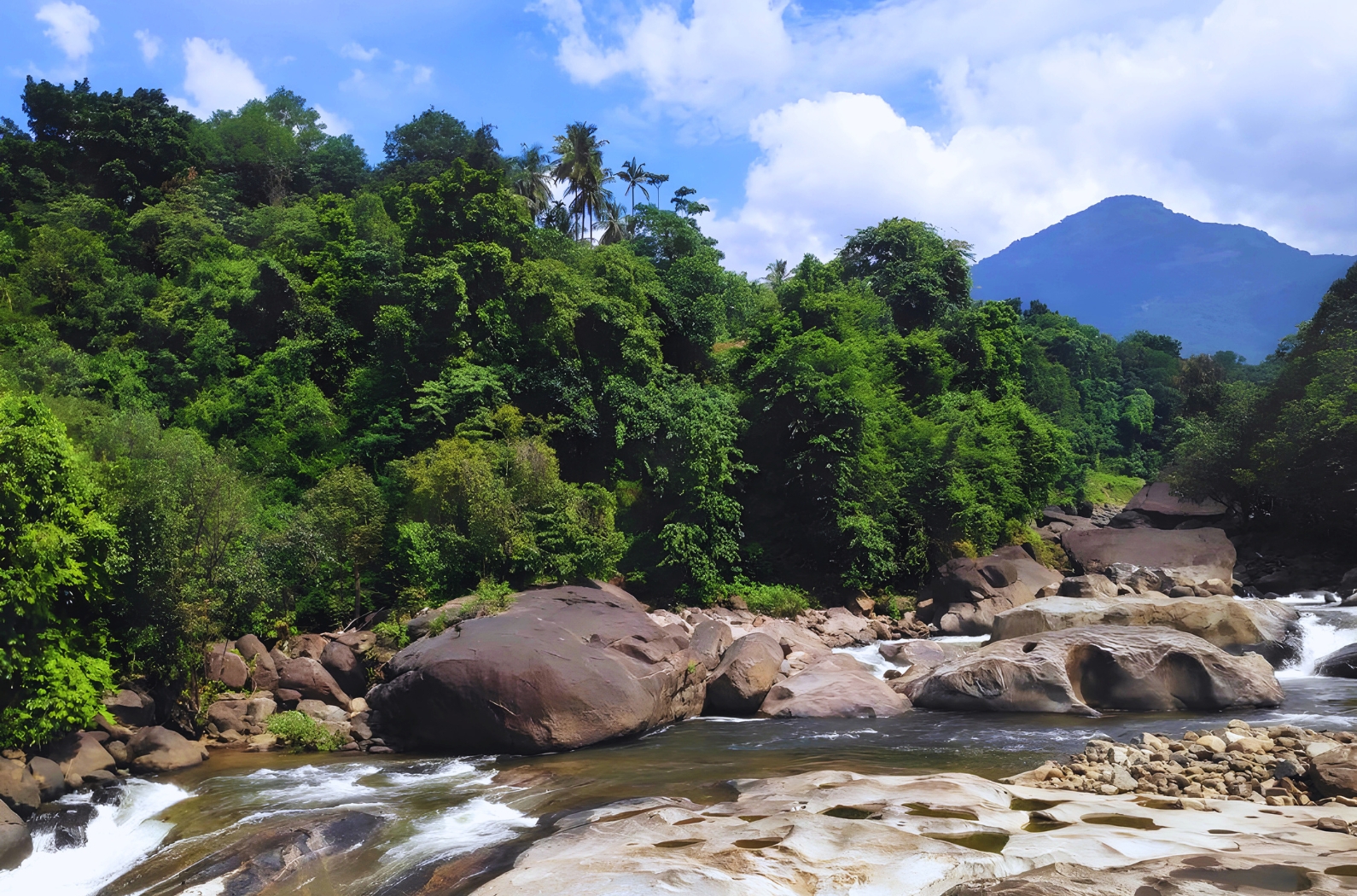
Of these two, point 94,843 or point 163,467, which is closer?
point 94,843

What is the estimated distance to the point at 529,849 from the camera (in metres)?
9.96

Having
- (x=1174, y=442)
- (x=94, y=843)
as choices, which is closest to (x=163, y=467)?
(x=94, y=843)

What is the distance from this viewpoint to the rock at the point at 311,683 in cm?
2006

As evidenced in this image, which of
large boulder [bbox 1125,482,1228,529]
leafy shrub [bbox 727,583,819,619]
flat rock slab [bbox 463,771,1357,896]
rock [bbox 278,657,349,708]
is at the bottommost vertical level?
flat rock slab [bbox 463,771,1357,896]

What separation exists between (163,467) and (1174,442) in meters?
65.6

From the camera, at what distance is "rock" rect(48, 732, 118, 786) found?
14.4 metres

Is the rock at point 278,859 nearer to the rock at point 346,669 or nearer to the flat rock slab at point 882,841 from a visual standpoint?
the flat rock slab at point 882,841

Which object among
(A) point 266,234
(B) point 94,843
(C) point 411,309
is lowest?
(B) point 94,843

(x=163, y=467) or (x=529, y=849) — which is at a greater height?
(x=163, y=467)

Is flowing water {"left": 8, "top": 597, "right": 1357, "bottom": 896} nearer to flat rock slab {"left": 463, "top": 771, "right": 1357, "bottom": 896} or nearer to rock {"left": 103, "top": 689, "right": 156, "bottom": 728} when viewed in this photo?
flat rock slab {"left": 463, "top": 771, "right": 1357, "bottom": 896}

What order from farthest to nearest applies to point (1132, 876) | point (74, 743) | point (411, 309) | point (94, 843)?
point (411, 309), point (74, 743), point (94, 843), point (1132, 876)

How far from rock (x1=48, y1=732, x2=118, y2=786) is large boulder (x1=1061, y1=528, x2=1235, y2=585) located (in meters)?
30.5

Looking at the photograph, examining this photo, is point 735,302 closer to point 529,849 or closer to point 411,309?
point 411,309

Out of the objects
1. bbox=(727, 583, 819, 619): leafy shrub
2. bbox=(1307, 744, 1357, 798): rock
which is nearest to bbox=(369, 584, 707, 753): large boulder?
bbox=(1307, 744, 1357, 798): rock
